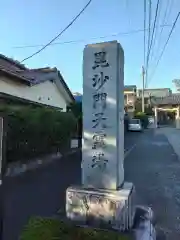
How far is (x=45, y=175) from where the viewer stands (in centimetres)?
895

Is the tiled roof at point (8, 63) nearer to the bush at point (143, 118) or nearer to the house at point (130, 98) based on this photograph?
the bush at point (143, 118)

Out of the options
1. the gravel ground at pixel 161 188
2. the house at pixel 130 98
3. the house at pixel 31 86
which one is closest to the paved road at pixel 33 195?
the gravel ground at pixel 161 188

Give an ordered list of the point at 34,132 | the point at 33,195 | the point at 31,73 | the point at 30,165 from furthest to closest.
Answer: the point at 31,73 → the point at 34,132 → the point at 30,165 → the point at 33,195

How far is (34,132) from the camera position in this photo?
33.8 feet

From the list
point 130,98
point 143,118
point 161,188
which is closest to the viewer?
point 161,188

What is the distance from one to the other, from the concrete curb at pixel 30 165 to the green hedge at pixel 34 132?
214 millimetres

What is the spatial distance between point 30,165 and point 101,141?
6.26 m

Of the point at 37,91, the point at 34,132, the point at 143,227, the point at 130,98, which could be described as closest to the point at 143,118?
the point at 130,98

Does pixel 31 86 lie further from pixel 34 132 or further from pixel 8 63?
pixel 34 132

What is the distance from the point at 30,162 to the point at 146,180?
13.4ft

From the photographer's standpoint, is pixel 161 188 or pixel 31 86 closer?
pixel 161 188

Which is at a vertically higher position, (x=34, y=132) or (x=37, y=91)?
(x=37, y=91)

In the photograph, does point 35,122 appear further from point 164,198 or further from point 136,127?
point 136,127

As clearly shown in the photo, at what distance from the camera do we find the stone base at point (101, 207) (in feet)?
12.6
